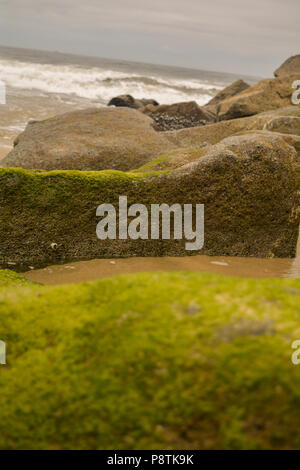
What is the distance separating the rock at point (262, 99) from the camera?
53.2 feet

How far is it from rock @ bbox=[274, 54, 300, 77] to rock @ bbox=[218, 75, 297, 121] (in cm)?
1607

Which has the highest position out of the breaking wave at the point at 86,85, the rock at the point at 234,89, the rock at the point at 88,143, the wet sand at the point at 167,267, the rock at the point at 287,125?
the breaking wave at the point at 86,85

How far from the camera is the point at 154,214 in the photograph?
6125 mm

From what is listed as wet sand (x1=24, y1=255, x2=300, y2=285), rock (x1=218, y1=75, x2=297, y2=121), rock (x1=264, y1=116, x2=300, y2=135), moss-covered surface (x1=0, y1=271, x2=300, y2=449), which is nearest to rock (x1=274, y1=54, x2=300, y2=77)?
rock (x1=218, y1=75, x2=297, y2=121)

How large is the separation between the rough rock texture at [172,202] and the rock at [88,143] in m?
2.76

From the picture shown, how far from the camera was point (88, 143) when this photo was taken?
905 cm

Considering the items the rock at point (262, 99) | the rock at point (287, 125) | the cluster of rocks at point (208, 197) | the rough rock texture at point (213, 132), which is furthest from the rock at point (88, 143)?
the rock at point (262, 99)

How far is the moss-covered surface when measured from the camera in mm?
1893

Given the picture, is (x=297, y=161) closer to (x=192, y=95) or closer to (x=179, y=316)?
(x=179, y=316)

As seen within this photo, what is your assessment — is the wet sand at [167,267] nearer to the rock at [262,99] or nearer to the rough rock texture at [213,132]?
the rough rock texture at [213,132]

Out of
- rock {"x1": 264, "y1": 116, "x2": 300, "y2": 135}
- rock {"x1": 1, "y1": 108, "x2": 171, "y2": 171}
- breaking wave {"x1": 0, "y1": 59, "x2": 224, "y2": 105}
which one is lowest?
rock {"x1": 1, "y1": 108, "x2": 171, "y2": 171}

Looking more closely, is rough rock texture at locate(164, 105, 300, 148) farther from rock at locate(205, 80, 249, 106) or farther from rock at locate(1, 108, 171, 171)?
rock at locate(205, 80, 249, 106)

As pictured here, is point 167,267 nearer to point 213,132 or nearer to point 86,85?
point 213,132
